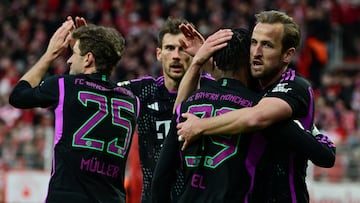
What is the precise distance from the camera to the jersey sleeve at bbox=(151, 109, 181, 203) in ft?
16.6

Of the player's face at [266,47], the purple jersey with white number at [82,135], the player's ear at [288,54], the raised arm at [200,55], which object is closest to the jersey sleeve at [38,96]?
the purple jersey with white number at [82,135]

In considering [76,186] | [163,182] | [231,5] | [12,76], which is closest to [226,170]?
[163,182]

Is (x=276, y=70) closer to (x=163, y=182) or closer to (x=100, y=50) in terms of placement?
(x=163, y=182)

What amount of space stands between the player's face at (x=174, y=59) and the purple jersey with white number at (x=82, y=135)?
40.1 inches

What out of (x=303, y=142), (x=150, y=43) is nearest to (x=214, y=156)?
(x=303, y=142)

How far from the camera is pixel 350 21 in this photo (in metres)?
22.4

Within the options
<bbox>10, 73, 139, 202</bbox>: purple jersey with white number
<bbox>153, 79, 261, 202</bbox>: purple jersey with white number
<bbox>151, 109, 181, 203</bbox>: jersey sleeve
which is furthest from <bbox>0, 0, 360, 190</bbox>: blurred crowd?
<bbox>153, 79, 261, 202</bbox>: purple jersey with white number

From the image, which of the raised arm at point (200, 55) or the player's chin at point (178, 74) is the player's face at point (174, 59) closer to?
the player's chin at point (178, 74)

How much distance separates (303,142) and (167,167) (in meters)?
0.80

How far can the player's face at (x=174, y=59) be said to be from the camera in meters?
6.91

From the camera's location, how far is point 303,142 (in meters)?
4.85

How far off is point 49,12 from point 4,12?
3.86 feet

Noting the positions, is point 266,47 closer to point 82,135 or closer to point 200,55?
point 200,55

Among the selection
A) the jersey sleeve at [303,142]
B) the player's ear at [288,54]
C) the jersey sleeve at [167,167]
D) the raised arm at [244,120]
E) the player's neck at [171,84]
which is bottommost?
the jersey sleeve at [167,167]
